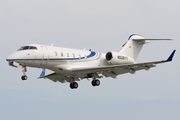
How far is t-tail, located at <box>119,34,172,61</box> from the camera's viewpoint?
101 feet

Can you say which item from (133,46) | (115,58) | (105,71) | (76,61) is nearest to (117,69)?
(105,71)

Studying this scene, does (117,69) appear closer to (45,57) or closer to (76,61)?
(76,61)

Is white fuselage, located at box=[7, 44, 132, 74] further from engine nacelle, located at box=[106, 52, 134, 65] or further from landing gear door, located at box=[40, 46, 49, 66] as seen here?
engine nacelle, located at box=[106, 52, 134, 65]

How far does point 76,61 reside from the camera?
26.5 meters

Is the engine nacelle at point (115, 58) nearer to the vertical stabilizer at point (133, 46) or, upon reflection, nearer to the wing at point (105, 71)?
the wing at point (105, 71)

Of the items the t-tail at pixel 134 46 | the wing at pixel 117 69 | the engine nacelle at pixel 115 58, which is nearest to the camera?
the wing at pixel 117 69

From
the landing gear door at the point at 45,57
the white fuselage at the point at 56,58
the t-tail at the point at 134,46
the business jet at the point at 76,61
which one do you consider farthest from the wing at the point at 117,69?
the t-tail at the point at 134,46

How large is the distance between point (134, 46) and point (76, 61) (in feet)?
23.6

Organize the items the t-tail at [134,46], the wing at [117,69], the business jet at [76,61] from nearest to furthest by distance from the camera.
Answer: the business jet at [76,61] < the wing at [117,69] < the t-tail at [134,46]

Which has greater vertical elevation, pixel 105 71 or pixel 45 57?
pixel 45 57

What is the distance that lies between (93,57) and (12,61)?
735 cm

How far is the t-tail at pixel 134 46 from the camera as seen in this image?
1212 inches

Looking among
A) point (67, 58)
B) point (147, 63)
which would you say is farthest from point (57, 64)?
point (147, 63)

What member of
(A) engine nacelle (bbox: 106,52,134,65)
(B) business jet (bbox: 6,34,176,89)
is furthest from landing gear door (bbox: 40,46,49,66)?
(A) engine nacelle (bbox: 106,52,134,65)
